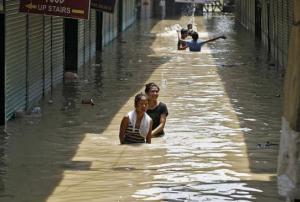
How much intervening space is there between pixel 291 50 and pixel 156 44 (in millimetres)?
32072

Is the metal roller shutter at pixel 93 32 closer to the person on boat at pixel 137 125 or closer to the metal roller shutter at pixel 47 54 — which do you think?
the metal roller shutter at pixel 47 54

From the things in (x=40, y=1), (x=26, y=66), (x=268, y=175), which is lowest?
(x=268, y=175)

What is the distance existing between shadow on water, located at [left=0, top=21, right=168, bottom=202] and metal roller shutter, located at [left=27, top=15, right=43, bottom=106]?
0.36m

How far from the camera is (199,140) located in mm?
13047

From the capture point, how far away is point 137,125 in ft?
40.1

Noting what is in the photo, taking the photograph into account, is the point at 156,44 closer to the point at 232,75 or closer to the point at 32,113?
the point at 232,75

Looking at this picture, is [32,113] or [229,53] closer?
[32,113]

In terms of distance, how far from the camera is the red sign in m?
14.4

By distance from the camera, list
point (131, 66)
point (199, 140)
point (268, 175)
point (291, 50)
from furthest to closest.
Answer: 1. point (131, 66)
2. point (199, 140)
3. point (268, 175)
4. point (291, 50)

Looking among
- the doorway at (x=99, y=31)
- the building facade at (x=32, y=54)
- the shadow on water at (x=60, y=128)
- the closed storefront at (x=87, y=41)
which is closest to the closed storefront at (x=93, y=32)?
the closed storefront at (x=87, y=41)

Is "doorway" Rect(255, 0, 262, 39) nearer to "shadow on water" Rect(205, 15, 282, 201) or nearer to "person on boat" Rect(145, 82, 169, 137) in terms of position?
"shadow on water" Rect(205, 15, 282, 201)

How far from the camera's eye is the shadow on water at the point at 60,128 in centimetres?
973

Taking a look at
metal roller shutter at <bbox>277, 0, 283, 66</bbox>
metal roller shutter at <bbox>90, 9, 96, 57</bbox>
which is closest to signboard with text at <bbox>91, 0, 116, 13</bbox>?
metal roller shutter at <bbox>277, 0, 283, 66</bbox>

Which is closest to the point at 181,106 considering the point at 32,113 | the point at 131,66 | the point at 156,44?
the point at 32,113
